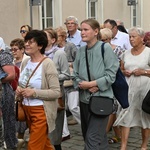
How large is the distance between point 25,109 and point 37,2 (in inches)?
295

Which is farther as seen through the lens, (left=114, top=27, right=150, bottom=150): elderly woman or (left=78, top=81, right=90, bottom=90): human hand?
(left=114, top=27, right=150, bottom=150): elderly woman

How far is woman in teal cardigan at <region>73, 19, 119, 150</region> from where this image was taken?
498 centimetres

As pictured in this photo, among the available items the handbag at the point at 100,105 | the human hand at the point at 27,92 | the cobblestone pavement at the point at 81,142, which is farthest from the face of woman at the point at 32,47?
the cobblestone pavement at the point at 81,142

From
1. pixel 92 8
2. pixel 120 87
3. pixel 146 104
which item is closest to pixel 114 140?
pixel 146 104

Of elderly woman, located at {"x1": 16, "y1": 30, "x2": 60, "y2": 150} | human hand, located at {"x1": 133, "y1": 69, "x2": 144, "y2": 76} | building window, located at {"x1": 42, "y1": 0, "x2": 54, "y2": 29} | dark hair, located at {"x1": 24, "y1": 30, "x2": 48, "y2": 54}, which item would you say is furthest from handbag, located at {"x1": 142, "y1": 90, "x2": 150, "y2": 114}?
building window, located at {"x1": 42, "y1": 0, "x2": 54, "y2": 29}

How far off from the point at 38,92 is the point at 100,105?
763 mm

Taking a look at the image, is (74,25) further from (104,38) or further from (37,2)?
(37,2)

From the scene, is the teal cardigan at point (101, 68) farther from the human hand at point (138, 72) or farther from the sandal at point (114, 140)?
the sandal at point (114, 140)

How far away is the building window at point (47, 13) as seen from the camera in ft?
44.8

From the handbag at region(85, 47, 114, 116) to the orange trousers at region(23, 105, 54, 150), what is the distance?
1.91ft

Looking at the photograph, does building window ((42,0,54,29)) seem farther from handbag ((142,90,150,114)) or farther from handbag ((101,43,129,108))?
handbag ((101,43,129,108))

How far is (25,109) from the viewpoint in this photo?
4.98 metres

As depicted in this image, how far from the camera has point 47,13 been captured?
13.9 m

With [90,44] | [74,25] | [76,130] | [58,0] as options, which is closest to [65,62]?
[90,44]
